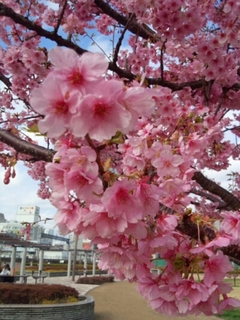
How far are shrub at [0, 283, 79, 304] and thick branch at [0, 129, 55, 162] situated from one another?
23.4ft

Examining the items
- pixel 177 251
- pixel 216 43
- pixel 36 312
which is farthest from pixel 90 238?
pixel 36 312

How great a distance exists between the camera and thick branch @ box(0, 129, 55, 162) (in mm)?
1550

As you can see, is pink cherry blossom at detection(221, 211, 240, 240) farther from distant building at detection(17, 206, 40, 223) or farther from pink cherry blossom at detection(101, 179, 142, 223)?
distant building at detection(17, 206, 40, 223)

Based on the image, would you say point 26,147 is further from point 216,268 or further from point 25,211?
point 25,211

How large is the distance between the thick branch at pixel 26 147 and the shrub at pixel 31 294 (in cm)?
714

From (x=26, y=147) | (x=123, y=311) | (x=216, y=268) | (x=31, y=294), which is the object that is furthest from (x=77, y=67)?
(x=123, y=311)

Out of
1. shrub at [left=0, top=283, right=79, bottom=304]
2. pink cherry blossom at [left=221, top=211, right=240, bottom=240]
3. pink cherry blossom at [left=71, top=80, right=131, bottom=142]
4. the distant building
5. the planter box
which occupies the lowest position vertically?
the planter box

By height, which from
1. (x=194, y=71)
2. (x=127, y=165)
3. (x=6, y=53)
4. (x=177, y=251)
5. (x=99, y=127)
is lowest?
(x=177, y=251)

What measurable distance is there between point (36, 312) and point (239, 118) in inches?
220

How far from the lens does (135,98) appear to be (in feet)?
2.75

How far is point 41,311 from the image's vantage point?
23.1ft

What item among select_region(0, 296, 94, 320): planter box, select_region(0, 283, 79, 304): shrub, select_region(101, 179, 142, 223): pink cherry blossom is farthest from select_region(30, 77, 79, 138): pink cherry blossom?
select_region(0, 283, 79, 304): shrub

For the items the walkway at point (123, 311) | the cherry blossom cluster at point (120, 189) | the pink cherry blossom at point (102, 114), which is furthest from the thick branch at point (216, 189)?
the walkway at point (123, 311)

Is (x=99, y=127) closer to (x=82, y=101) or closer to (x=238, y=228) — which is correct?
(x=82, y=101)
